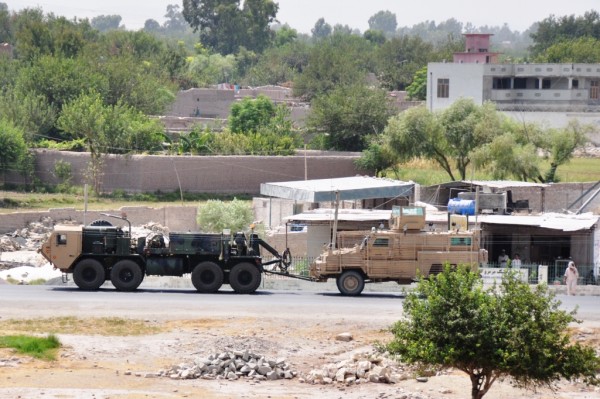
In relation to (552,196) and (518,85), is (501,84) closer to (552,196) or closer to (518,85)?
(518,85)

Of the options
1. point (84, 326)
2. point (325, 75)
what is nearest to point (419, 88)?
point (325, 75)

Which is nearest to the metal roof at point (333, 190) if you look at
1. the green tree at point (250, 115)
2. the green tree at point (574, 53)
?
the green tree at point (250, 115)

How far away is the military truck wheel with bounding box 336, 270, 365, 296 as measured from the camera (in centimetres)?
3419

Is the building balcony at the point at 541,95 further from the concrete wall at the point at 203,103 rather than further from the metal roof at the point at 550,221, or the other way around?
the metal roof at the point at 550,221

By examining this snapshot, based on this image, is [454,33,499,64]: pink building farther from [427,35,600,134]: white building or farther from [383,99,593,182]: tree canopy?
[383,99,593,182]: tree canopy

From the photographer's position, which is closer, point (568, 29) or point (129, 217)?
point (129, 217)

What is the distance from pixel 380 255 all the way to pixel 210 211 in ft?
42.2

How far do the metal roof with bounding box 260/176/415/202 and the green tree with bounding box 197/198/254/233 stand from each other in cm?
315

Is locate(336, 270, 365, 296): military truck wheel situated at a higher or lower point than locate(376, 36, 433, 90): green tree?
lower

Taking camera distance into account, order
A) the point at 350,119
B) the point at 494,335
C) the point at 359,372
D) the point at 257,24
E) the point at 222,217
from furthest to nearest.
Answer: the point at 257,24 < the point at 350,119 < the point at 222,217 < the point at 359,372 < the point at 494,335

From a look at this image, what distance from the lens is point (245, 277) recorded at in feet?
113

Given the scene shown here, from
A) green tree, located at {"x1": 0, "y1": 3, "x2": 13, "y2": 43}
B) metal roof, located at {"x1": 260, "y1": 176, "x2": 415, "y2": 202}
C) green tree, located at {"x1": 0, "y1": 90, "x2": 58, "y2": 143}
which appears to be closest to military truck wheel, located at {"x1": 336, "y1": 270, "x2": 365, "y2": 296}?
metal roof, located at {"x1": 260, "y1": 176, "x2": 415, "y2": 202}

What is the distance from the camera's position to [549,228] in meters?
37.5

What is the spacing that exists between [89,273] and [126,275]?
896 mm
